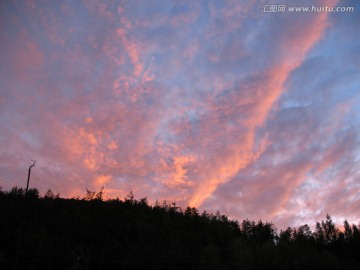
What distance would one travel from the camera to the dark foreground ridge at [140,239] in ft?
222

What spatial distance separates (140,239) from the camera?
84250mm

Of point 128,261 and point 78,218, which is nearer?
point 128,261

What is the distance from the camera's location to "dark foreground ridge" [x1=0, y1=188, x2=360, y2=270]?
6775 centimetres

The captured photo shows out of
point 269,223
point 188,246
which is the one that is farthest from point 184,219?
point 269,223

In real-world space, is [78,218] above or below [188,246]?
above

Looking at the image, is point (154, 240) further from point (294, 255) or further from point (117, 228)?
point (294, 255)

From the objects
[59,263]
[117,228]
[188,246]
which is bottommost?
[59,263]

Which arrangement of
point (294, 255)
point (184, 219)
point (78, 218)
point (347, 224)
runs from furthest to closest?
point (347, 224), point (184, 219), point (78, 218), point (294, 255)

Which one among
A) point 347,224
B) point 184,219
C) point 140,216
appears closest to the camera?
point 140,216

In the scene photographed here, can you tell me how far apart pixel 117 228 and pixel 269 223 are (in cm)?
5875

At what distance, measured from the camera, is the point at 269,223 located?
124 meters

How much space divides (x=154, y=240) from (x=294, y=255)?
3248cm

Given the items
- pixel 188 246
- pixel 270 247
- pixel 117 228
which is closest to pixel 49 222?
pixel 117 228

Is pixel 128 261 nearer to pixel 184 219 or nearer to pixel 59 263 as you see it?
pixel 59 263
